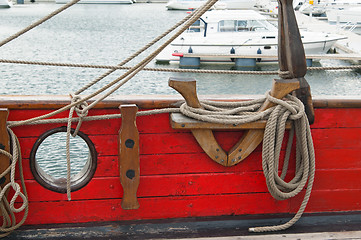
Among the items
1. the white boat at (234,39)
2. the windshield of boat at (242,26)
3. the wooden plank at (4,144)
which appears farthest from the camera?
the windshield of boat at (242,26)

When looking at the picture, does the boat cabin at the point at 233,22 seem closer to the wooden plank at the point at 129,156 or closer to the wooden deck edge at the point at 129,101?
the wooden deck edge at the point at 129,101

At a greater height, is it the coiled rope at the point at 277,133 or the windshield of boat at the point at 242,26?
the coiled rope at the point at 277,133

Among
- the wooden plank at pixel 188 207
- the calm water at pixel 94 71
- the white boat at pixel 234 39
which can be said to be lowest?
the calm water at pixel 94 71

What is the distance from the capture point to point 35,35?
24531 millimetres

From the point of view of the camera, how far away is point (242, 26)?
17.8 meters

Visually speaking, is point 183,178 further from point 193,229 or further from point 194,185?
point 193,229

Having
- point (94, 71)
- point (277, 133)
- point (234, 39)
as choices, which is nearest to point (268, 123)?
point (277, 133)

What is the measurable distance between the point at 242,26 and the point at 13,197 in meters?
16.4

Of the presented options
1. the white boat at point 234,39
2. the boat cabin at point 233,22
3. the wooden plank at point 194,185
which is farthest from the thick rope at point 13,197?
the boat cabin at point 233,22

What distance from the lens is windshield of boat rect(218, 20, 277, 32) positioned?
17672 millimetres

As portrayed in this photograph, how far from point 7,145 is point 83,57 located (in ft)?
55.9

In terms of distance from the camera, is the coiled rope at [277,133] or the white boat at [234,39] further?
the white boat at [234,39]

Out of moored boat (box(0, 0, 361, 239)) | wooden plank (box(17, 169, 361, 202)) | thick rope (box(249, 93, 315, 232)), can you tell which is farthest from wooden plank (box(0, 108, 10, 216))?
thick rope (box(249, 93, 315, 232))

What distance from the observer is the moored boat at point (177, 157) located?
2.31m
